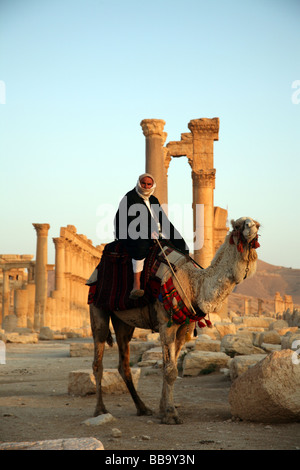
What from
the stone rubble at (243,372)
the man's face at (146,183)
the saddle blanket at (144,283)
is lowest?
the stone rubble at (243,372)

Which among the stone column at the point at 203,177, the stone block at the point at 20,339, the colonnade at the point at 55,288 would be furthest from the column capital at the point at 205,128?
the colonnade at the point at 55,288

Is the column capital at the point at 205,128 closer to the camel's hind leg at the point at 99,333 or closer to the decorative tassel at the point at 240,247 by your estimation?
the camel's hind leg at the point at 99,333

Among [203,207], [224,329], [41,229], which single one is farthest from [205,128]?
[41,229]

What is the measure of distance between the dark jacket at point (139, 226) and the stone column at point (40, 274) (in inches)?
1485

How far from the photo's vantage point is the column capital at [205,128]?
23.8 metres

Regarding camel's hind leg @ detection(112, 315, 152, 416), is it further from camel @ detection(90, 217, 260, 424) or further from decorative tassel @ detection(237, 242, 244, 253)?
decorative tassel @ detection(237, 242, 244, 253)

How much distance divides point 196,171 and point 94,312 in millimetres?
17689

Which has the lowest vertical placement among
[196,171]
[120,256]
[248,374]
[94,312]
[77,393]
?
[77,393]

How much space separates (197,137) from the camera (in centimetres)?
2434

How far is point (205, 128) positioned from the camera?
2400cm
